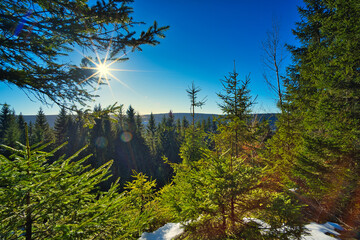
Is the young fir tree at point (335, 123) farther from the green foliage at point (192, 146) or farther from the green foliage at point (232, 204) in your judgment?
the green foliage at point (192, 146)

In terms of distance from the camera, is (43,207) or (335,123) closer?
(43,207)

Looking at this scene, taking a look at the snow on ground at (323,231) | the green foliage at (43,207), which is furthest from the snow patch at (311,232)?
the green foliage at (43,207)

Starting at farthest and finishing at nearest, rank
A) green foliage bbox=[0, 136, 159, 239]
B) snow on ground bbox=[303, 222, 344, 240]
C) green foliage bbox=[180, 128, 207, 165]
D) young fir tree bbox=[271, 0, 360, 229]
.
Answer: green foliage bbox=[180, 128, 207, 165] → young fir tree bbox=[271, 0, 360, 229] → snow on ground bbox=[303, 222, 344, 240] → green foliage bbox=[0, 136, 159, 239]

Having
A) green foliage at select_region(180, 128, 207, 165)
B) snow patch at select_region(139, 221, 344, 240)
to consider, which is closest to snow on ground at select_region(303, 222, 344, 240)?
snow patch at select_region(139, 221, 344, 240)

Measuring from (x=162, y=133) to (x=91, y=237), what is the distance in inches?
1605

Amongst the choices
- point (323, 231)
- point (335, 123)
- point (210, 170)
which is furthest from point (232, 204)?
point (335, 123)

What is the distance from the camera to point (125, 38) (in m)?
3.09

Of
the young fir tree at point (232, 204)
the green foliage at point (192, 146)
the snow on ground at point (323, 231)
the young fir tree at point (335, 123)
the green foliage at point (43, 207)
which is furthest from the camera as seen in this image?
the green foliage at point (192, 146)

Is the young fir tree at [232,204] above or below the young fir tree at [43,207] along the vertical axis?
below

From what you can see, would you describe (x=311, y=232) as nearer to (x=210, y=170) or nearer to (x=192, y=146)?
(x=210, y=170)

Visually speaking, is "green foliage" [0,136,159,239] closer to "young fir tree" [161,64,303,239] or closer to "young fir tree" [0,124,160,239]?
"young fir tree" [0,124,160,239]

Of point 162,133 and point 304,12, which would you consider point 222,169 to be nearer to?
point 304,12

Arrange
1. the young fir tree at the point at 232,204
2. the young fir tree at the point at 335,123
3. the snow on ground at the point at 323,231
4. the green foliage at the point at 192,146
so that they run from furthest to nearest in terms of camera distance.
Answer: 1. the green foliage at the point at 192,146
2. the young fir tree at the point at 335,123
3. the snow on ground at the point at 323,231
4. the young fir tree at the point at 232,204

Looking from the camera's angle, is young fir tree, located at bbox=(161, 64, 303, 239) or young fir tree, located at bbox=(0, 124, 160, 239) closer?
young fir tree, located at bbox=(0, 124, 160, 239)
